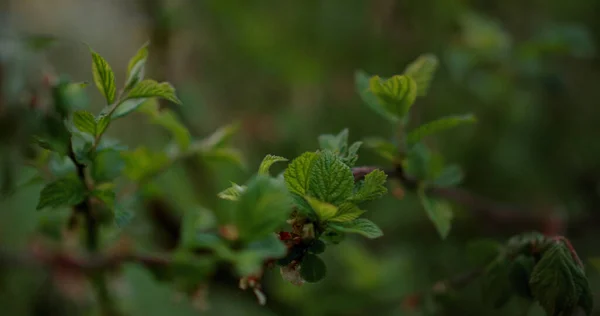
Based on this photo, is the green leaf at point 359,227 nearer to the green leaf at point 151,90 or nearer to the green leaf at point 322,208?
the green leaf at point 322,208

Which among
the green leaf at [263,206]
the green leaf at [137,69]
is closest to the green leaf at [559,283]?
the green leaf at [263,206]

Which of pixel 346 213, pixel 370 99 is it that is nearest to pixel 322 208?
pixel 346 213

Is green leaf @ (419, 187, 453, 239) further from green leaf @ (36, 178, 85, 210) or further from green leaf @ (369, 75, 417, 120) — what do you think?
green leaf @ (36, 178, 85, 210)

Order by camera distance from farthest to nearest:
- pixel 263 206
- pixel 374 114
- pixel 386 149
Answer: pixel 374 114 < pixel 386 149 < pixel 263 206

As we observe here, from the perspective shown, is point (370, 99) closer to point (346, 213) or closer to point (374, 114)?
point (346, 213)

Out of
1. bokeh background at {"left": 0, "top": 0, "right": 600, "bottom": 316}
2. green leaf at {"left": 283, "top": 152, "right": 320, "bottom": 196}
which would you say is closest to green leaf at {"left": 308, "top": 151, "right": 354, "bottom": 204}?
green leaf at {"left": 283, "top": 152, "right": 320, "bottom": 196}
